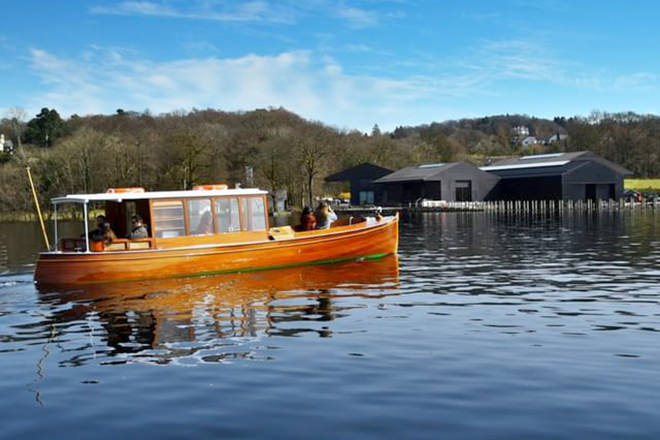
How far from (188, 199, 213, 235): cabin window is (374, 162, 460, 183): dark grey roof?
59137 millimetres

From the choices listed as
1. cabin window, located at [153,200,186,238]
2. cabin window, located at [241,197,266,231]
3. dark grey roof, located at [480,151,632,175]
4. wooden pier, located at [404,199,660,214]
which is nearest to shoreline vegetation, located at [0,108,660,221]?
wooden pier, located at [404,199,660,214]

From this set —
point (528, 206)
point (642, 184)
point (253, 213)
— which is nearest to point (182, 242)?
point (253, 213)

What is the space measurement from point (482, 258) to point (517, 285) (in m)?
7.47

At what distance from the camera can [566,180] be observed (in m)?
76.9

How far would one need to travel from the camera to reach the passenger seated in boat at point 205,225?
20.5 meters

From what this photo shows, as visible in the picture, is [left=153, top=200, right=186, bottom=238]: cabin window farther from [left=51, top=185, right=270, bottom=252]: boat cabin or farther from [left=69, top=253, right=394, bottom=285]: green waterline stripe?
[left=69, top=253, right=394, bottom=285]: green waterline stripe

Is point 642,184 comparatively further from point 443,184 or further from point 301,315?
point 301,315

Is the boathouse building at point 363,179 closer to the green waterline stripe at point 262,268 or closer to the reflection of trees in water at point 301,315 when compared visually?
the green waterline stripe at point 262,268

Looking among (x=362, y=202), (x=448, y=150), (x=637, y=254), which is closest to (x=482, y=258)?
(x=637, y=254)

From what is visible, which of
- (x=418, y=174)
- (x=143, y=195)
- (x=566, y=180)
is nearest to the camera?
(x=143, y=195)

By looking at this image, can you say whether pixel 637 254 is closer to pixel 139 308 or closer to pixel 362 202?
pixel 139 308

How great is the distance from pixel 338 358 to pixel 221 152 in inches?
3132

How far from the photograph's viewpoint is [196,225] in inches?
803

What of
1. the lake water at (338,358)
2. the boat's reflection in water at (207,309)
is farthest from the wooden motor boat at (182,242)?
the lake water at (338,358)
